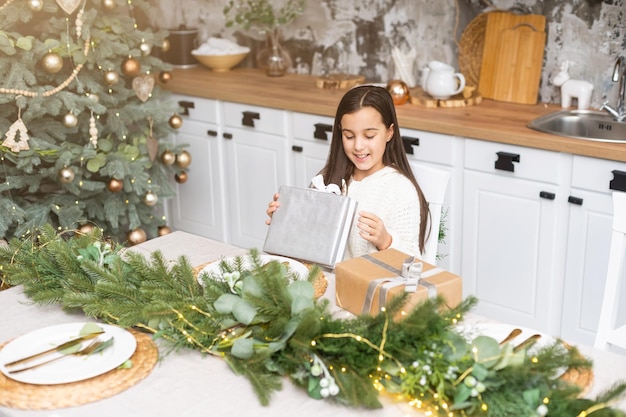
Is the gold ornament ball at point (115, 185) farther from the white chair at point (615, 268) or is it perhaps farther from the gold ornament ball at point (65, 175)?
the white chair at point (615, 268)

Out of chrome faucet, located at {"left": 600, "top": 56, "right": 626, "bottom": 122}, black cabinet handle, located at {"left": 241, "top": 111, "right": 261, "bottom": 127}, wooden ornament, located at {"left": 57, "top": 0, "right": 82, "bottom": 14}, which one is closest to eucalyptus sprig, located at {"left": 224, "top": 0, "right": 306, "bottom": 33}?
black cabinet handle, located at {"left": 241, "top": 111, "right": 261, "bottom": 127}

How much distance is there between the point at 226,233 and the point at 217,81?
768 millimetres

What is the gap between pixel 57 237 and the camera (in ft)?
6.19

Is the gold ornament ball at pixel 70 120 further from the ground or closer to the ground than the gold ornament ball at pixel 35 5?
closer to the ground

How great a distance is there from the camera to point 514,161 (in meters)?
2.82

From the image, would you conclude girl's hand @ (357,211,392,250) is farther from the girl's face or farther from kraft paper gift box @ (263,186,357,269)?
the girl's face

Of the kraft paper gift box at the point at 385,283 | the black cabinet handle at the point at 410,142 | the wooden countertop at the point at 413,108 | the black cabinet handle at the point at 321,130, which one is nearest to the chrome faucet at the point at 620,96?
the wooden countertop at the point at 413,108

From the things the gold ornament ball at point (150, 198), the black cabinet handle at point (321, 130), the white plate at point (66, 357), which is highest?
the white plate at point (66, 357)

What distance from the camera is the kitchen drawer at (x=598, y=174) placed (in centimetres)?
257

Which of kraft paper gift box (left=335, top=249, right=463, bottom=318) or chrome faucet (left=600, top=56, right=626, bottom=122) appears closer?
kraft paper gift box (left=335, top=249, right=463, bottom=318)

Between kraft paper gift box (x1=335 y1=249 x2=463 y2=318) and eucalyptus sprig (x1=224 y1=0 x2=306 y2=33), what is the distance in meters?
2.52

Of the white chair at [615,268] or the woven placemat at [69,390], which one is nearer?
the woven placemat at [69,390]

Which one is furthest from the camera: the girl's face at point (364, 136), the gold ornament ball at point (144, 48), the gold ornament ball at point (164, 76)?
the gold ornament ball at point (164, 76)

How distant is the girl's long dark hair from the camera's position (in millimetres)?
2176
